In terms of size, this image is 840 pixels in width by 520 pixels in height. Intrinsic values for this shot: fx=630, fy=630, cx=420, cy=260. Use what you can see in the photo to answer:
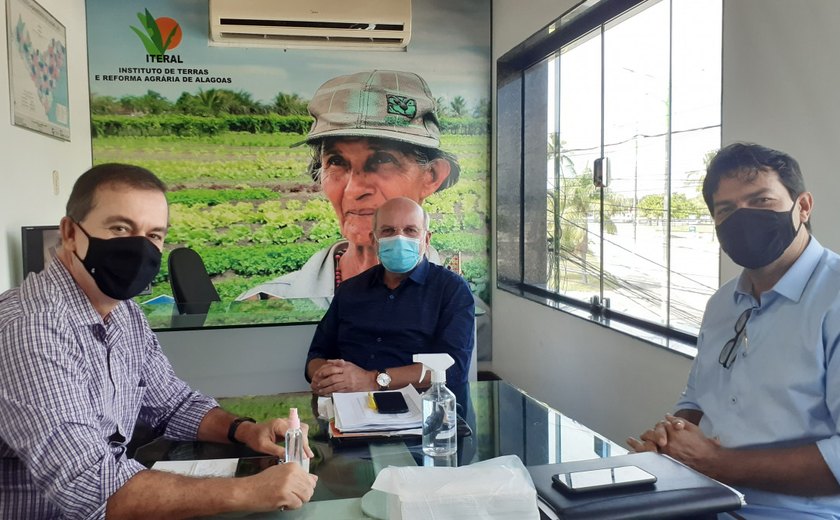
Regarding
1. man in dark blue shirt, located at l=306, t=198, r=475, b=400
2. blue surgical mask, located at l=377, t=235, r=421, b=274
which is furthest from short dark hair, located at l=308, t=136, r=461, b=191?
blue surgical mask, located at l=377, t=235, r=421, b=274

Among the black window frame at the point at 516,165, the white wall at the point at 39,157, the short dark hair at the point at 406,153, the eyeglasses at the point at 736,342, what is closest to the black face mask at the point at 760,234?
the eyeglasses at the point at 736,342

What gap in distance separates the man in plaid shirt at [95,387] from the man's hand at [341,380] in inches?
18.9

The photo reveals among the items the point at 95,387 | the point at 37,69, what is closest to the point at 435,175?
the point at 37,69

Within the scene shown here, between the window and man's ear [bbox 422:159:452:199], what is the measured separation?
16.6 inches

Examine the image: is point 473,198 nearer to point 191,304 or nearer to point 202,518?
point 191,304

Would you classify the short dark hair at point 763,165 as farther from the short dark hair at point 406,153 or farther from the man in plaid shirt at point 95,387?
the short dark hair at point 406,153

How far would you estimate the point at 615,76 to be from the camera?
3332 millimetres

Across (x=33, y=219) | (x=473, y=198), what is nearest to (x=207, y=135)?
(x=33, y=219)

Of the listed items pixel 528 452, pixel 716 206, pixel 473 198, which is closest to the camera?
pixel 528 452

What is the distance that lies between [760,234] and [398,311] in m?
1.29

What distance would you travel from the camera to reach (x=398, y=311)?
240cm

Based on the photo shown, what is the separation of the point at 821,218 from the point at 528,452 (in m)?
1.13

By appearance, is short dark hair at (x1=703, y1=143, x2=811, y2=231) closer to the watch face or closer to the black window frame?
the watch face

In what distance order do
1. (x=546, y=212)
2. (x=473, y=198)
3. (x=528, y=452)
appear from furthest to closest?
1. (x=473, y=198)
2. (x=546, y=212)
3. (x=528, y=452)
